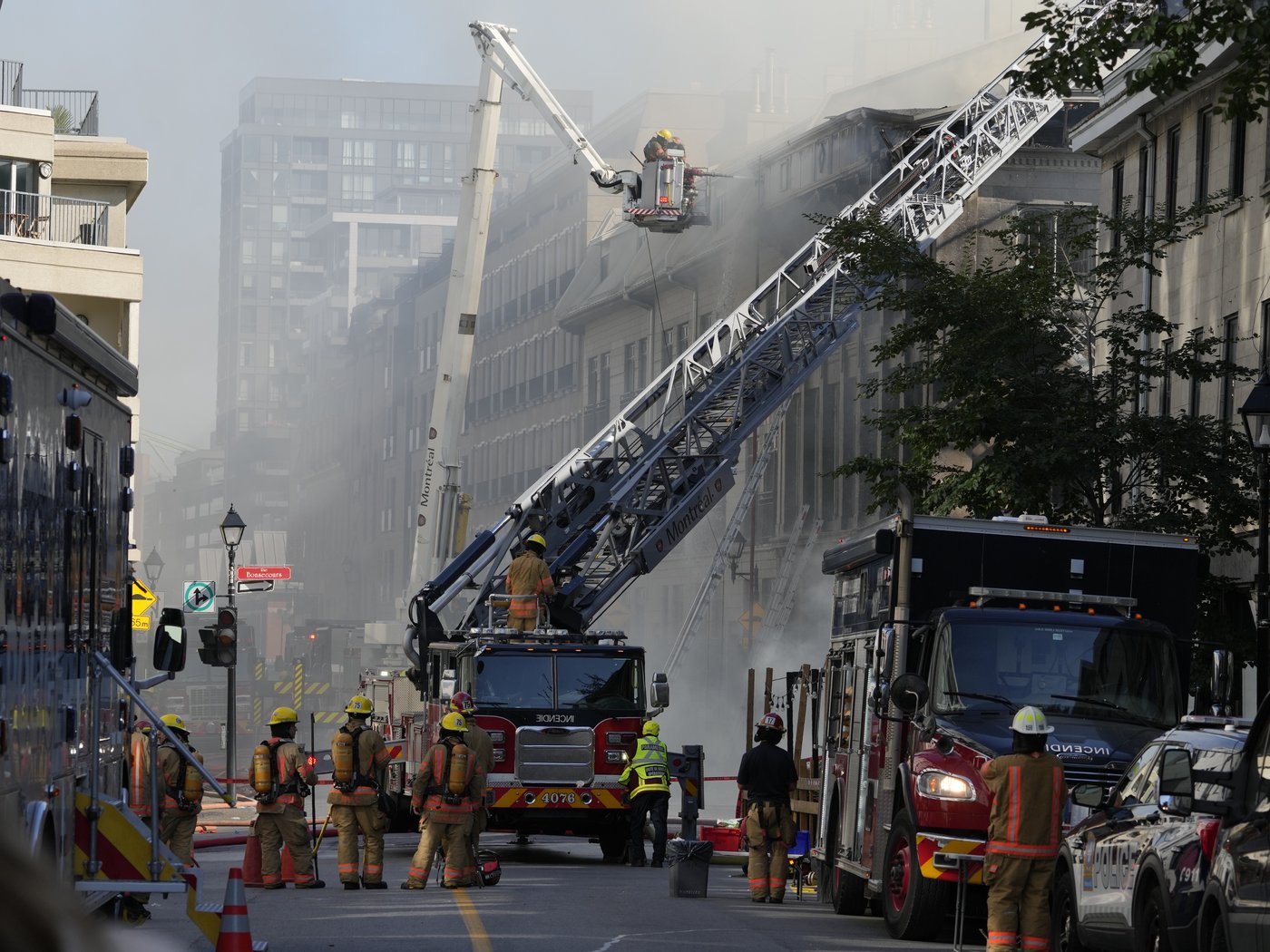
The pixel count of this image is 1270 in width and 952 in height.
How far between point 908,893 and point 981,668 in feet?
5.36

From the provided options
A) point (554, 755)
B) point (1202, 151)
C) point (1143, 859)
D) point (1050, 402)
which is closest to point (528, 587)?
point (554, 755)

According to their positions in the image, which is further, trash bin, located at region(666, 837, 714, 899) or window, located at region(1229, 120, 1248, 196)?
window, located at region(1229, 120, 1248, 196)

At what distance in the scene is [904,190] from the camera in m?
37.5

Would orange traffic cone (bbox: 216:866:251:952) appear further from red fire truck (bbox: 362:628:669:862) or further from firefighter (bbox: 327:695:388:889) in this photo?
red fire truck (bbox: 362:628:669:862)

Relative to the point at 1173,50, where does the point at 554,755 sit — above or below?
below

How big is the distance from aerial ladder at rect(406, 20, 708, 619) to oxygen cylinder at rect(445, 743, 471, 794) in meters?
15.8

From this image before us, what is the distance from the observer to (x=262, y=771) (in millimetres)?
17547

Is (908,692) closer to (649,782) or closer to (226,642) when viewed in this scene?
(649,782)

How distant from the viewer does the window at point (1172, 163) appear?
102ft

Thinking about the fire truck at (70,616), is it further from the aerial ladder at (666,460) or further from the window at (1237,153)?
the window at (1237,153)

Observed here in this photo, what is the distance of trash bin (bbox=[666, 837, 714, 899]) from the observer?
17.3m

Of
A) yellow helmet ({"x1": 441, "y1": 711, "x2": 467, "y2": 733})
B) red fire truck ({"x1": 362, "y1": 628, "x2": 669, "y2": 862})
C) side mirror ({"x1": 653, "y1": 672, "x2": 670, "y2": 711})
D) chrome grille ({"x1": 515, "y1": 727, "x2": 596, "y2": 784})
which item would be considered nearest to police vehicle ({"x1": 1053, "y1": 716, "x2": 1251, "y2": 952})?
yellow helmet ({"x1": 441, "y1": 711, "x2": 467, "y2": 733})

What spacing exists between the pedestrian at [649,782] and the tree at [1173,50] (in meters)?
9.68

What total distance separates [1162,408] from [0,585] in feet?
82.2
